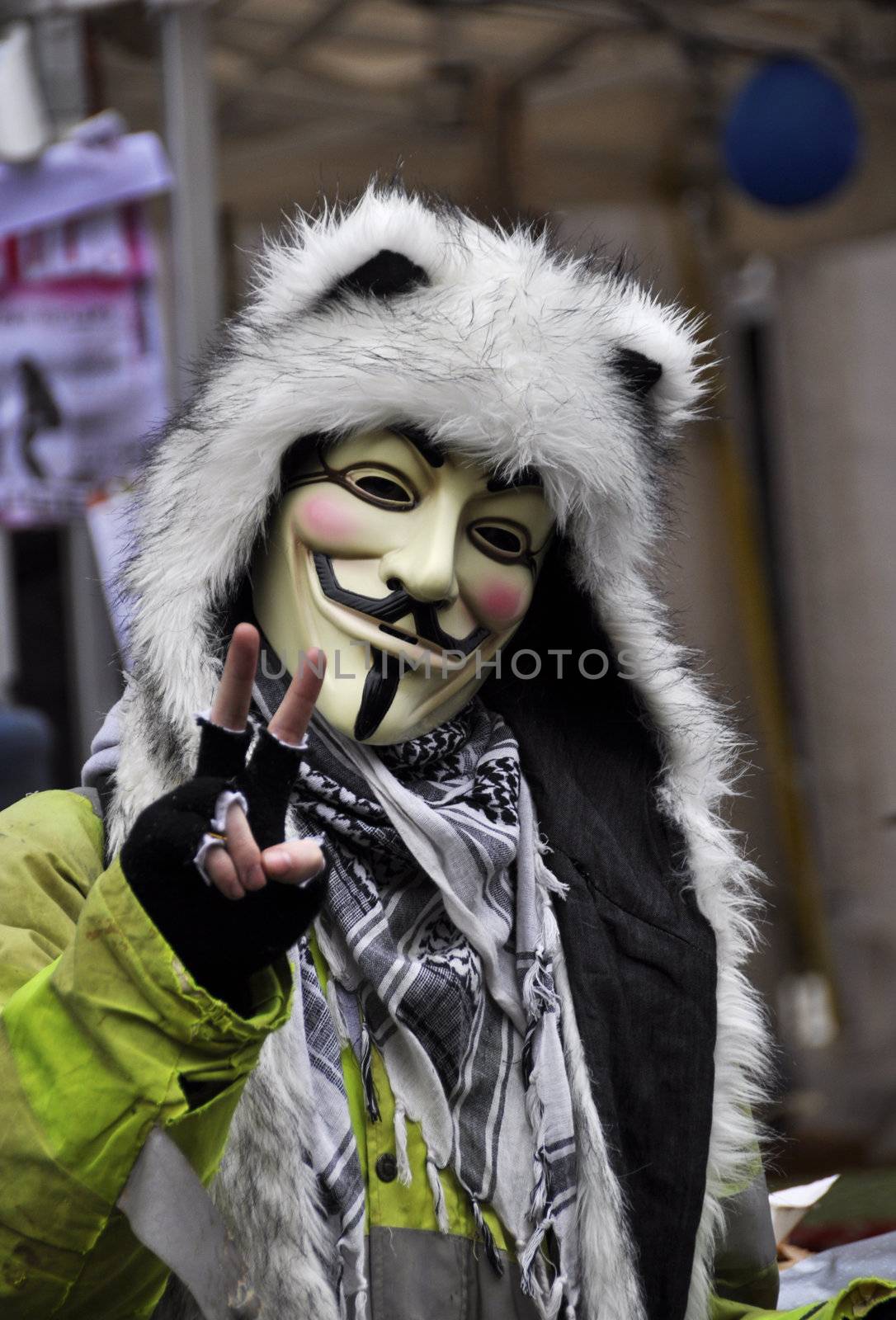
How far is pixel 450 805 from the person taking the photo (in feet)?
5.17

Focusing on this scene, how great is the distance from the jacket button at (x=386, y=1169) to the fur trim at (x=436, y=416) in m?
0.22

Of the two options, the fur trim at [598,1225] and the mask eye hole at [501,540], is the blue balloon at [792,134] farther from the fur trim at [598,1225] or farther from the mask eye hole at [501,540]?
the fur trim at [598,1225]

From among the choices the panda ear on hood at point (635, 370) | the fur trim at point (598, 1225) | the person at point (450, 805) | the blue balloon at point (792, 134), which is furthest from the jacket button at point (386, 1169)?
the blue balloon at point (792, 134)

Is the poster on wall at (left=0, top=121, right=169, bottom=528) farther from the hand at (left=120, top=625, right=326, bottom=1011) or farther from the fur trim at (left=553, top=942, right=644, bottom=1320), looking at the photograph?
the hand at (left=120, top=625, right=326, bottom=1011)

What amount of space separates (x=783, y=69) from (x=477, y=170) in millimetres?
927

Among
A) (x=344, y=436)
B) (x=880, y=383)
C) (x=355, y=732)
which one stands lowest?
(x=355, y=732)

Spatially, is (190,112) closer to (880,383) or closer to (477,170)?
(477,170)


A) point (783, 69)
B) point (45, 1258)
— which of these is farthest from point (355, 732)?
point (783, 69)

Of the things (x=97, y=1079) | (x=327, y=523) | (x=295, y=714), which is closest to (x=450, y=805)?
(x=327, y=523)

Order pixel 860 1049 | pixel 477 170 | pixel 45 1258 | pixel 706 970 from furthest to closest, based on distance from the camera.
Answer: pixel 860 1049 → pixel 477 170 → pixel 706 970 → pixel 45 1258

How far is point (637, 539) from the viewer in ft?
5.73

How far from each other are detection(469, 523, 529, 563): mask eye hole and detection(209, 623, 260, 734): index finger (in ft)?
1.66

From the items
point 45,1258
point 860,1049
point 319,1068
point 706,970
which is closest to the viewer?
point 45,1258

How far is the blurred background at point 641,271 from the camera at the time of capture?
304 cm
